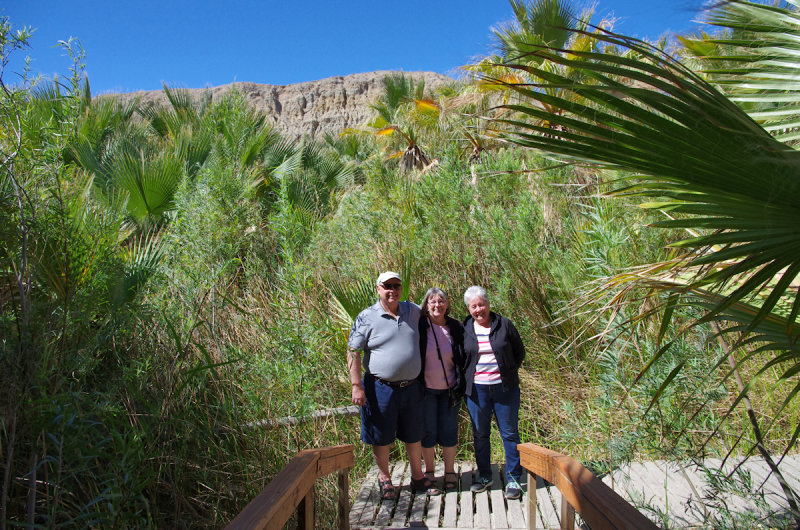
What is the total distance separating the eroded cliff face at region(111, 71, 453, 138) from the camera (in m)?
36.7

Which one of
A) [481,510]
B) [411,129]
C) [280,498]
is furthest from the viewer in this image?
[411,129]

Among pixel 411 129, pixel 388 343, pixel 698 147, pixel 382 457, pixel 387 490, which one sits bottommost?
pixel 387 490

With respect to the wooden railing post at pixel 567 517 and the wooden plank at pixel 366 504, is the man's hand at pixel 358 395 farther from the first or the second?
the wooden railing post at pixel 567 517

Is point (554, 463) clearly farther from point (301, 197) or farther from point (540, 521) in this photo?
point (301, 197)

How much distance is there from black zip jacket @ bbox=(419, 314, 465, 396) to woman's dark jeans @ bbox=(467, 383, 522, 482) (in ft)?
0.45

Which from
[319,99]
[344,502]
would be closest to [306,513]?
[344,502]

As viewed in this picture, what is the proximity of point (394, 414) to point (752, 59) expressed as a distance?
3061 millimetres

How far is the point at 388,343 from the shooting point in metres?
3.94

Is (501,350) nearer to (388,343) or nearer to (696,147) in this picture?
(388,343)

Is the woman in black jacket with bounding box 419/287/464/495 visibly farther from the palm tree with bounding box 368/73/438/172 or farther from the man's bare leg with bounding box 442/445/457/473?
the palm tree with bounding box 368/73/438/172

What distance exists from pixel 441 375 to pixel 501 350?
50cm

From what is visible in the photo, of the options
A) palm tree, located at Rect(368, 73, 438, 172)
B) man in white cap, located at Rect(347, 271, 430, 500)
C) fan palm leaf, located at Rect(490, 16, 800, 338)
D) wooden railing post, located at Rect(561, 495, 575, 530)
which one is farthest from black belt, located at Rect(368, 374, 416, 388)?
palm tree, located at Rect(368, 73, 438, 172)

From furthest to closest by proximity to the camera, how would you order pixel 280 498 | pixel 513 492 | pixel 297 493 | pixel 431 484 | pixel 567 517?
pixel 431 484 → pixel 513 492 → pixel 567 517 → pixel 297 493 → pixel 280 498

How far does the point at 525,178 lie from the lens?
8.03 meters
